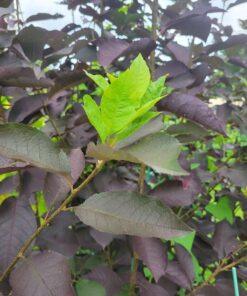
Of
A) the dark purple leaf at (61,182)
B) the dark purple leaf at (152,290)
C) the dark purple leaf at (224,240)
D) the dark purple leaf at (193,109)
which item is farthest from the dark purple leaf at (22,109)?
the dark purple leaf at (224,240)

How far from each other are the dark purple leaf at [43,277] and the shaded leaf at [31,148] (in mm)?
238

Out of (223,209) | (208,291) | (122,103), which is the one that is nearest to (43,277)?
(122,103)

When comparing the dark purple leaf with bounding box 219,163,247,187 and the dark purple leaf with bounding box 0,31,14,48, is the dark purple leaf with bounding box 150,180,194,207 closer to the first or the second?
the dark purple leaf with bounding box 219,163,247,187

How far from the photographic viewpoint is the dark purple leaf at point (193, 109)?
1.12 m

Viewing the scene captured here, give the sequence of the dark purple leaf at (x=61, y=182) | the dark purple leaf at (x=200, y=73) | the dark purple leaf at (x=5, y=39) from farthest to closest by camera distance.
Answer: the dark purple leaf at (x=200, y=73)
the dark purple leaf at (x=5, y=39)
the dark purple leaf at (x=61, y=182)

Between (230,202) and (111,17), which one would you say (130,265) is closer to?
(230,202)

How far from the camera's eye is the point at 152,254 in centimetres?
117

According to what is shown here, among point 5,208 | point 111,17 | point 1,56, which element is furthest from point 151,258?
point 111,17

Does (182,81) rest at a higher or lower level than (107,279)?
higher

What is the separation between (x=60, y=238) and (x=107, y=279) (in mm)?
192

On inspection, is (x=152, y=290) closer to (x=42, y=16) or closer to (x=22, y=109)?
(x=22, y=109)

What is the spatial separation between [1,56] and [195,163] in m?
0.94

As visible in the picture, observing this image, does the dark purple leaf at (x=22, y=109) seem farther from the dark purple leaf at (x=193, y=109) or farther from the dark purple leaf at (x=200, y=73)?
the dark purple leaf at (x=200, y=73)

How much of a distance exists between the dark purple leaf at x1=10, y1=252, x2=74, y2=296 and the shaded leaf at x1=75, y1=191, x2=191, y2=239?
0.45 ft
